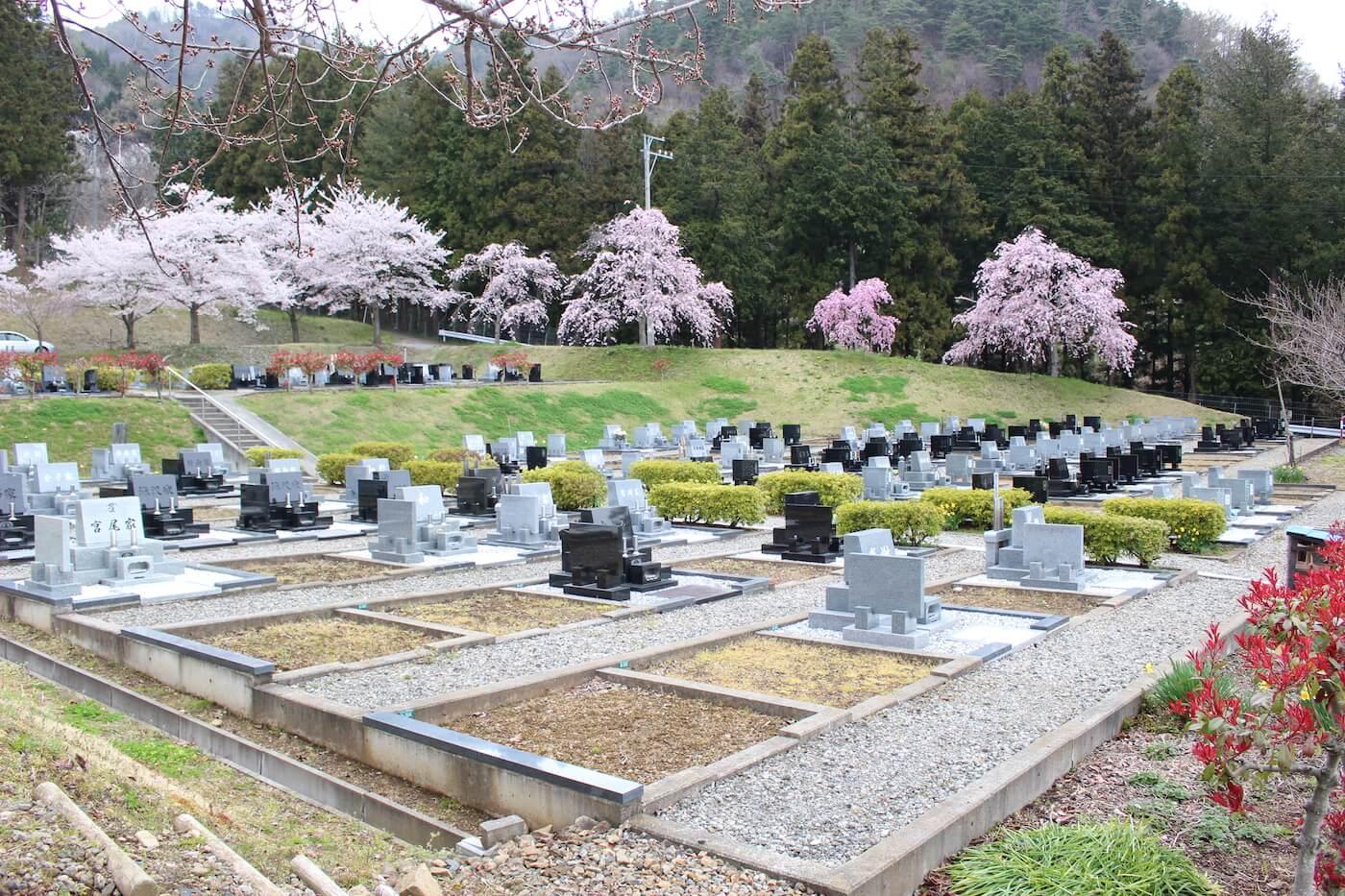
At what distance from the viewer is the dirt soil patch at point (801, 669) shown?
7.91 m

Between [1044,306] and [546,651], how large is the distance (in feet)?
137

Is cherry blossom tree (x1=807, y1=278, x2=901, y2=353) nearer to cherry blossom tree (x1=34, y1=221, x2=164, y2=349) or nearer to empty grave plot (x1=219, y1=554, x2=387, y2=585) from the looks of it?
cherry blossom tree (x1=34, y1=221, x2=164, y2=349)

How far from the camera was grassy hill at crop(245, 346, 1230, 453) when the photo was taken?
33.5 m

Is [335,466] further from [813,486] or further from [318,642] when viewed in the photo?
[318,642]

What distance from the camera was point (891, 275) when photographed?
51875 mm

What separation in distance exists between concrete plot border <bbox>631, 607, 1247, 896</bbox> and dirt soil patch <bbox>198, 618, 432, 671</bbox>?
14.3ft

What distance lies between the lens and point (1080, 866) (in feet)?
15.1

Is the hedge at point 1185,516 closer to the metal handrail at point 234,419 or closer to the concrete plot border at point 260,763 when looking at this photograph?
the concrete plot border at point 260,763

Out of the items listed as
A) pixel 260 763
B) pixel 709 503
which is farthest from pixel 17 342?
pixel 260 763

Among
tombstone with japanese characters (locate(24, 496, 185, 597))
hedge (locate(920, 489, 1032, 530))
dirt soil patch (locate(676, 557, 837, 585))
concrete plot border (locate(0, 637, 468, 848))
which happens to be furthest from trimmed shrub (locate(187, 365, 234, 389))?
concrete plot border (locate(0, 637, 468, 848))

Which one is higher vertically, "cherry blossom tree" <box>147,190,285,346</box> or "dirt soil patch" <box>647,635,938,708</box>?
"cherry blossom tree" <box>147,190,285,346</box>

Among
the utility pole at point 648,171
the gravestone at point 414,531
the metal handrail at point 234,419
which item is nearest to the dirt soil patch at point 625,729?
the gravestone at point 414,531

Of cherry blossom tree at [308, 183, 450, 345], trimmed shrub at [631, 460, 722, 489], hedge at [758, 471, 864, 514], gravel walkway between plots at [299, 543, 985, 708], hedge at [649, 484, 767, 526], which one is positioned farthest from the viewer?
cherry blossom tree at [308, 183, 450, 345]

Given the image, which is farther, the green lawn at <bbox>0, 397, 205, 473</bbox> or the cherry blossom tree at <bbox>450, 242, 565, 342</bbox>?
the cherry blossom tree at <bbox>450, 242, 565, 342</bbox>
